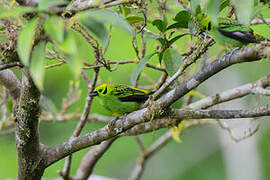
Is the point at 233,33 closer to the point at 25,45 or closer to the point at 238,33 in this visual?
the point at 238,33

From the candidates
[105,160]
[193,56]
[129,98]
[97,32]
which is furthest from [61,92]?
[97,32]

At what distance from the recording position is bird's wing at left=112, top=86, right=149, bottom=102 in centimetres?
329

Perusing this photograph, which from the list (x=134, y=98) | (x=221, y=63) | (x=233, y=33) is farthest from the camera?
(x=134, y=98)

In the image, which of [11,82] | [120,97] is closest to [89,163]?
[120,97]

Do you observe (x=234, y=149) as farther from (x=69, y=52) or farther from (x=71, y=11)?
(x=69, y=52)

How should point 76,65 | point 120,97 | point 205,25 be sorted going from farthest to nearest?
point 120,97 < point 205,25 < point 76,65

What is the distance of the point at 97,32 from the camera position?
139cm

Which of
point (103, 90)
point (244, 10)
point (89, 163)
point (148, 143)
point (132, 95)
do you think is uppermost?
point (244, 10)

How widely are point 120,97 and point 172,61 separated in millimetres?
1182

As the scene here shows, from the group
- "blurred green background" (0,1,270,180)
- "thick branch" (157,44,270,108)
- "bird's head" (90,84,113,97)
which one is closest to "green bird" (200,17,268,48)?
"thick branch" (157,44,270,108)

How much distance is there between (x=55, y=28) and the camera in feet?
3.88

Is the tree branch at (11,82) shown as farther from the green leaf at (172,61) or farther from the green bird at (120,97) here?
the green leaf at (172,61)

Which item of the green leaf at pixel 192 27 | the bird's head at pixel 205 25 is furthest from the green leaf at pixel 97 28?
the bird's head at pixel 205 25

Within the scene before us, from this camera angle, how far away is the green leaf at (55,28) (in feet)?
3.82
